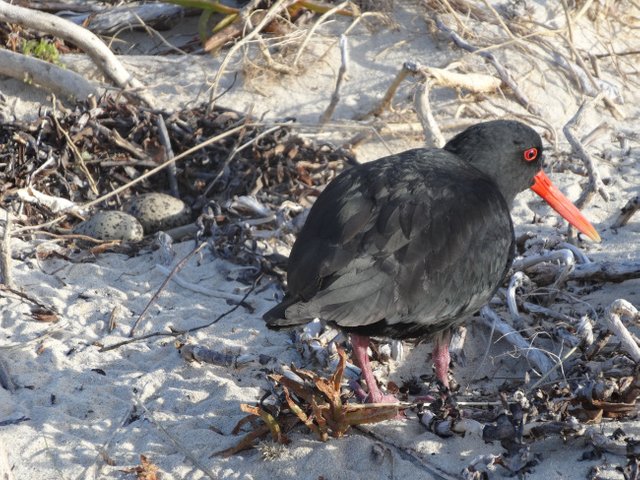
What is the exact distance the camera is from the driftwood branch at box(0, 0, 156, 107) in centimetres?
639

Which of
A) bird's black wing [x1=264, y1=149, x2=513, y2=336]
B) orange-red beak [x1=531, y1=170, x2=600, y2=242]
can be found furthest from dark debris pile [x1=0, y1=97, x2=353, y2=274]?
bird's black wing [x1=264, y1=149, x2=513, y2=336]

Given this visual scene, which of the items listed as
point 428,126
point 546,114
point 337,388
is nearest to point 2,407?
point 337,388

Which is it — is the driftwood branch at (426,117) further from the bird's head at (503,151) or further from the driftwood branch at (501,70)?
the bird's head at (503,151)

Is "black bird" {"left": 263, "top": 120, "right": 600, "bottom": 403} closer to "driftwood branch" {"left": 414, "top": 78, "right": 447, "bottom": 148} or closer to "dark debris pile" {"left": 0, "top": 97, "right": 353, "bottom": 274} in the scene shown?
"driftwood branch" {"left": 414, "top": 78, "right": 447, "bottom": 148}

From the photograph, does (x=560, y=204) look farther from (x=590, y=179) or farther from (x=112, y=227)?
(x=112, y=227)

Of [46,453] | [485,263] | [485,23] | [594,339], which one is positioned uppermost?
[485,23]

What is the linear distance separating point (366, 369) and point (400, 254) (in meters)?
0.65

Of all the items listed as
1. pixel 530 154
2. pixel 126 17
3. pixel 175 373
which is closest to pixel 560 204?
pixel 530 154

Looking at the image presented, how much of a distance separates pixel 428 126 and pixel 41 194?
8.48 feet

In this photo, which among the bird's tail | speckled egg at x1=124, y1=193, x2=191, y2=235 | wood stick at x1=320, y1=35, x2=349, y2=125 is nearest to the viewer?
the bird's tail

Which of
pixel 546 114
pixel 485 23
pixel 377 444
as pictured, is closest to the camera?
pixel 377 444

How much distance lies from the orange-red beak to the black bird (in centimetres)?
77

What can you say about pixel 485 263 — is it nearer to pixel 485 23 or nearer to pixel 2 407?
pixel 2 407

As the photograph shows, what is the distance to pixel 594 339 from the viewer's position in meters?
4.24
